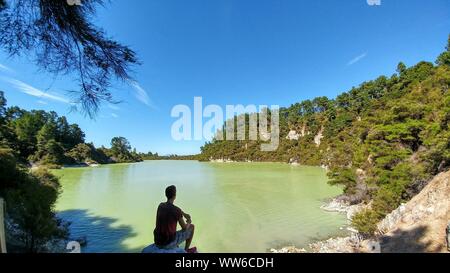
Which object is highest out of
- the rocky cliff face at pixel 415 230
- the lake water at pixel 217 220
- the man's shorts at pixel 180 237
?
the man's shorts at pixel 180 237

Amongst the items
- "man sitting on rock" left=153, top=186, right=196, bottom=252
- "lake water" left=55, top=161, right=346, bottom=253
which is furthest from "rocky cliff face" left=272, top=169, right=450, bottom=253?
"man sitting on rock" left=153, top=186, right=196, bottom=252

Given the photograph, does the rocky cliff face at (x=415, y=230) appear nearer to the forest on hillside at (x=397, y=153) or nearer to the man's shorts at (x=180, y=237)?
the forest on hillside at (x=397, y=153)

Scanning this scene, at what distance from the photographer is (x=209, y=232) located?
6.73 metres

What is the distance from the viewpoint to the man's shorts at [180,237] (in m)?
2.27

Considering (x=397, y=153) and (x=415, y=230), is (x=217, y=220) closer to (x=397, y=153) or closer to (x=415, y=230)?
(x=415, y=230)

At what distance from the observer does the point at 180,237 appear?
2414mm

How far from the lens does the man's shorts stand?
227 cm

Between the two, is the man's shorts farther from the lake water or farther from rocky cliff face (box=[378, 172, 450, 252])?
rocky cliff face (box=[378, 172, 450, 252])

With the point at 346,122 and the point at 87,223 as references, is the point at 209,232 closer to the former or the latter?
the point at 87,223

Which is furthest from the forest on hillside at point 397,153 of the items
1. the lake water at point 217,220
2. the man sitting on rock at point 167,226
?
the man sitting on rock at point 167,226
